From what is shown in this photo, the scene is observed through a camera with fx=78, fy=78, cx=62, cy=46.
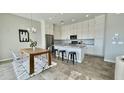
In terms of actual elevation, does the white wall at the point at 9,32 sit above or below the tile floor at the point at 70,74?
above

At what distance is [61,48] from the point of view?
17.9ft

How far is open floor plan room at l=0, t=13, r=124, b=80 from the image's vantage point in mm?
2967

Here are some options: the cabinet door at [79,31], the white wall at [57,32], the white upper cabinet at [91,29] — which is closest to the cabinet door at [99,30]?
the white upper cabinet at [91,29]

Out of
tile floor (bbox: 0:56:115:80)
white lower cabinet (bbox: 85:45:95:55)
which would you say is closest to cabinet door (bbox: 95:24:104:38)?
white lower cabinet (bbox: 85:45:95:55)

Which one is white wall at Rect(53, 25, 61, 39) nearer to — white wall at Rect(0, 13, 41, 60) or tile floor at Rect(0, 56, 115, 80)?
white wall at Rect(0, 13, 41, 60)

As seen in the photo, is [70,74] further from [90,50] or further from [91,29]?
[91,29]

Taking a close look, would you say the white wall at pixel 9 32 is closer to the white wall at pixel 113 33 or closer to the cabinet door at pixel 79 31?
the cabinet door at pixel 79 31

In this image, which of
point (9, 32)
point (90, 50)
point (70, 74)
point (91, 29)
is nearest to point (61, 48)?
point (90, 50)

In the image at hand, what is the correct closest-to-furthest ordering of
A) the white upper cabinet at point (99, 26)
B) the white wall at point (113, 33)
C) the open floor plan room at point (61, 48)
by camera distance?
the open floor plan room at point (61, 48), the white wall at point (113, 33), the white upper cabinet at point (99, 26)

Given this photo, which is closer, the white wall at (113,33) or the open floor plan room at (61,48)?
the open floor plan room at (61,48)

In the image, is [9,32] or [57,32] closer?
[9,32]

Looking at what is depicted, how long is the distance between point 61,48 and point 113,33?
126 inches

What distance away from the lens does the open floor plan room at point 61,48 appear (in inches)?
117
